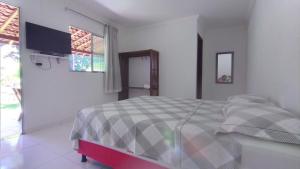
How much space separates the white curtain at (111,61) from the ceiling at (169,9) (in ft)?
1.39

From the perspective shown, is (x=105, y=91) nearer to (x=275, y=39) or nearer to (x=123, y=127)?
(x=123, y=127)

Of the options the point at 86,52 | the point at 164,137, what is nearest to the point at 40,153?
the point at 164,137

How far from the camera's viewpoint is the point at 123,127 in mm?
1464

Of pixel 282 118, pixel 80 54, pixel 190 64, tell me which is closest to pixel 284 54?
pixel 282 118

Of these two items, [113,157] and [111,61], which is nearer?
[113,157]

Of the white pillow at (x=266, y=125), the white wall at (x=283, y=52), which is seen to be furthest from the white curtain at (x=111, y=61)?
the white pillow at (x=266, y=125)

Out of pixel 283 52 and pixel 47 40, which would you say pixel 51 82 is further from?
pixel 283 52

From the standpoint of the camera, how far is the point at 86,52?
3.86 meters

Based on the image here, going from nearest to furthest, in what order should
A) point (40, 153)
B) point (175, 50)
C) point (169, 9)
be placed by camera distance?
point (40, 153)
point (169, 9)
point (175, 50)

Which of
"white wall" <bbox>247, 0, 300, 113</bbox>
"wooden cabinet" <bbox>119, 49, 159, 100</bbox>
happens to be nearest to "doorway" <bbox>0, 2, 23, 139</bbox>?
"wooden cabinet" <bbox>119, 49, 159, 100</bbox>

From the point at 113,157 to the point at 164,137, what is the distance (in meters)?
0.61

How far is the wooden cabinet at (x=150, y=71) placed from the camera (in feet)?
14.0

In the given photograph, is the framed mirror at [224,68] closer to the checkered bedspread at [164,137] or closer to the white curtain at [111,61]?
the white curtain at [111,61]

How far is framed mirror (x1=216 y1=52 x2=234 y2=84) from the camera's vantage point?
479 cm
